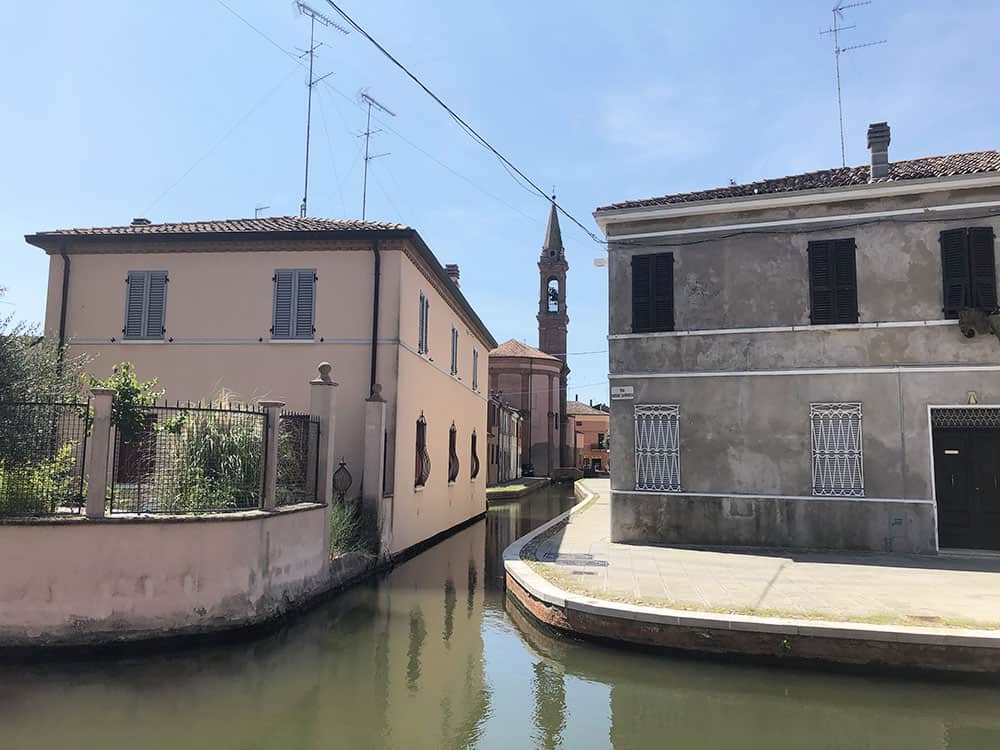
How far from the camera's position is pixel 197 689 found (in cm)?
662

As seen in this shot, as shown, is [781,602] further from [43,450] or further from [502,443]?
[502,443]

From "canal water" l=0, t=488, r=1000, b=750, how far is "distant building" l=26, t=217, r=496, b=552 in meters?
5.08

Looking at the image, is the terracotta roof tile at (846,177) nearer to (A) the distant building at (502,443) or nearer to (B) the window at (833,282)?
(B) the window at (833,282)

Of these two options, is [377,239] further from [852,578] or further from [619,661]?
[852,578]

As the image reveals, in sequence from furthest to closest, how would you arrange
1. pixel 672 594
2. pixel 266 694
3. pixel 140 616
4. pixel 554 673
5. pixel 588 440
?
1. pixel 588 440
2. pixel 672 594
3. pixel 140 616
4. pixel 554 673
5. pixel 266 694

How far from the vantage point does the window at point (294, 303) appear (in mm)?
13180

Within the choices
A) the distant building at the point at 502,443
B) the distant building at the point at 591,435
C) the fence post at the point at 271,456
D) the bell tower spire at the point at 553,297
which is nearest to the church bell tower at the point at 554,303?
the bell tower spire at the point at 553,297

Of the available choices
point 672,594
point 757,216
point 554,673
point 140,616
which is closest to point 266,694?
point 140,616

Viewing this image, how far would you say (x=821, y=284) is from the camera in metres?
12.5

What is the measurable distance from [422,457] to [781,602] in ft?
29.2

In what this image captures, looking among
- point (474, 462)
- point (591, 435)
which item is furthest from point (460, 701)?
point (591, 435)

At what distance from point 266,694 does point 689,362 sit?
9397mm

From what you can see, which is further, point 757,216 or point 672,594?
point 757,216

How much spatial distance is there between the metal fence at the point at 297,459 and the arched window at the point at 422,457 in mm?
4484
